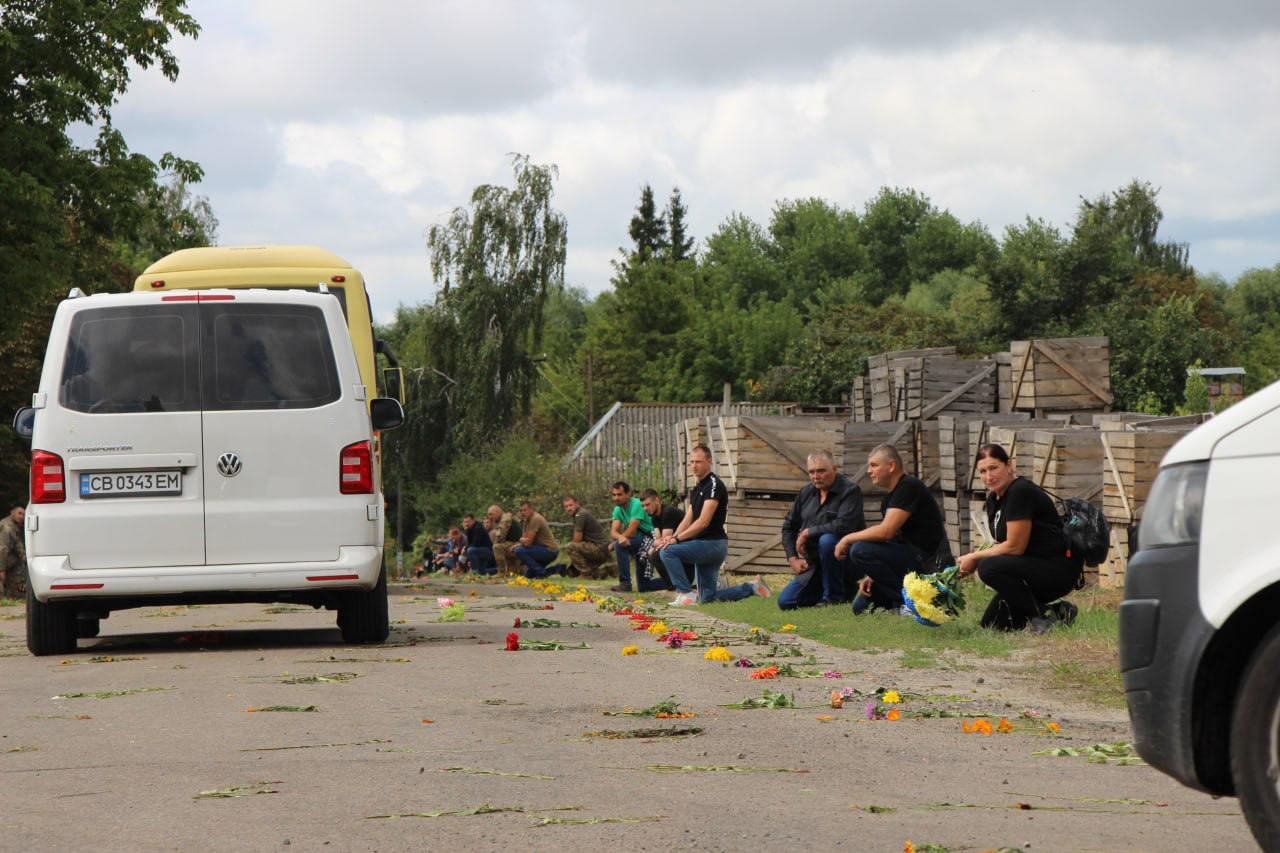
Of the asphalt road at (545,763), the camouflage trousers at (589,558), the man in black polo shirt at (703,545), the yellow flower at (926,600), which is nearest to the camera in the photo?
the asphalt road at (545,763)

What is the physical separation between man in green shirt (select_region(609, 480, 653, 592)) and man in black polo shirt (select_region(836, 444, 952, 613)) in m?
8.66

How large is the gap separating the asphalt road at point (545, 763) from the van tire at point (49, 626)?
0.65 metres

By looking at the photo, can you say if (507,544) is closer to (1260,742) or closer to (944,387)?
→ (944,387)

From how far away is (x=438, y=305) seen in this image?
56.6 m

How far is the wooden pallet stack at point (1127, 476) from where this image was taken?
18984 millimetres

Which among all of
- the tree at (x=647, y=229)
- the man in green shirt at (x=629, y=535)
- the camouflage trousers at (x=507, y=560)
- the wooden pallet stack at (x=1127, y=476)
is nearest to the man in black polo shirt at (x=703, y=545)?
the wooden pallet stack at (x=1127, y=476)

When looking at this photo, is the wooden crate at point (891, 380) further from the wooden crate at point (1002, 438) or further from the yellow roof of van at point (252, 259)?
the yellow roof of van at point (252, 259)

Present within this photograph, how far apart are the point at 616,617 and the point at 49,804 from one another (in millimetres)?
10597

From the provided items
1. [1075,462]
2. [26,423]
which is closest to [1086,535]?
[26,423]

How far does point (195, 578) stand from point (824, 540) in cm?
589

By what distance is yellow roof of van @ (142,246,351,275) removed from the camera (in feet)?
59.1

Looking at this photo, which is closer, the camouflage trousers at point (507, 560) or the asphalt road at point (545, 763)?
the asphalt road at point (545, 763)

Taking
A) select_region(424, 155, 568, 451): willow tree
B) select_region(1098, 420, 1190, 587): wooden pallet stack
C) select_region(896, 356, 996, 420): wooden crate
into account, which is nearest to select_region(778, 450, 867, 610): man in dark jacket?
select_region(1098, 420, 1190, 587): wooden pallet stack

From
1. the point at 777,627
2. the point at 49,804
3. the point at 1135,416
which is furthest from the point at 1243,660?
the point at 1135,416
